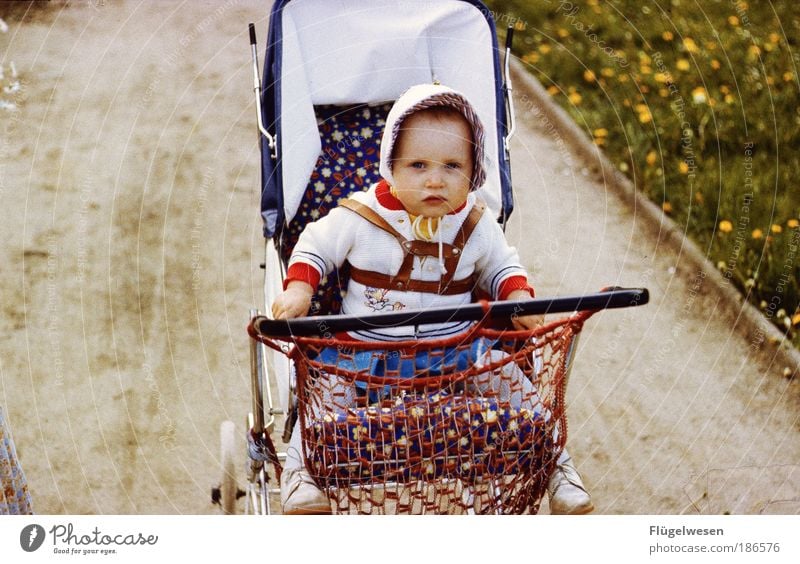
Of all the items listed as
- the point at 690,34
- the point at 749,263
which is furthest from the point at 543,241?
the point at 690,34

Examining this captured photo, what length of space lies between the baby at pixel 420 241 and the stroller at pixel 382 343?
6 cm

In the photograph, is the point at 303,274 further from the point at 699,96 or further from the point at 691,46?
the point at 691,46

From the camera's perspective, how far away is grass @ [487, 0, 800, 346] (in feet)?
7.89

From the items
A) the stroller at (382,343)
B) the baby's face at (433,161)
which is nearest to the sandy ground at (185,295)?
the stroller at (382,343)

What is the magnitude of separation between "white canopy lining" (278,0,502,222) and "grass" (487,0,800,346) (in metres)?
0.86

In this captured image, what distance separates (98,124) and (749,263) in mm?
1709

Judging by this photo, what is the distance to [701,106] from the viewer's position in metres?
2.67

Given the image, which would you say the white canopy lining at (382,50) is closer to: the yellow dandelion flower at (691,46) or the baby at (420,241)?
the baby at (420,241)

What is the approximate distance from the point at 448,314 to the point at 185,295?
117 cm

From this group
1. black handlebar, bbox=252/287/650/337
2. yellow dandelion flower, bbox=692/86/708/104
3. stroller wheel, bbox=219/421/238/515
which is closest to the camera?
black handlebar, bbox=252/287/650/337

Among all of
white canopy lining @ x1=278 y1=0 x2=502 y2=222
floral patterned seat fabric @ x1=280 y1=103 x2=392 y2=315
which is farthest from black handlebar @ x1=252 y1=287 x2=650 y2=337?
white canopy lining @ x1=278 y1=0 x2=502 y2=222

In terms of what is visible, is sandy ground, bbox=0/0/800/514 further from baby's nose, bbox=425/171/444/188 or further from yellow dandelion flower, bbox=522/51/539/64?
baby's nose, bbox=425/171/444/188

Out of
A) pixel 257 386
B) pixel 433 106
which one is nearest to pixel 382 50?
pixel 433 106

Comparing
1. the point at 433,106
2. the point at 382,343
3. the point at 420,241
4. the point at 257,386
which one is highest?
the point at 433,106
